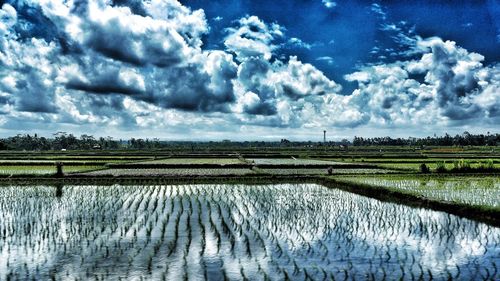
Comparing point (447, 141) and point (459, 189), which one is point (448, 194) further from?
point (447, 141)

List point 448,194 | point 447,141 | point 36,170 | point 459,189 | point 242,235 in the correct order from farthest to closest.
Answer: point 447,141
point 36,170
point 459,189
point 448,194
point 242,235

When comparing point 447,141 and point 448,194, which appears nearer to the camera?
point 448,194

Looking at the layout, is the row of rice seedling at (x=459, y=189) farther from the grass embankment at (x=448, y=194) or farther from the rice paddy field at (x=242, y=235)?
the rice paddy field at (x=242, y=235)

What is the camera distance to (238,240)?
9.59m

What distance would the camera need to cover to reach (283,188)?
20.7 m

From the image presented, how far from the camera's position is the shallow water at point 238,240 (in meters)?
7.45

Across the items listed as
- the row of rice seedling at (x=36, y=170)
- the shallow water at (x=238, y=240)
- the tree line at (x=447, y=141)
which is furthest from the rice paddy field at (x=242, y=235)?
the tree line at (x=447, y=141)

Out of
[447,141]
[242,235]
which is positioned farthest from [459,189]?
[447,141]

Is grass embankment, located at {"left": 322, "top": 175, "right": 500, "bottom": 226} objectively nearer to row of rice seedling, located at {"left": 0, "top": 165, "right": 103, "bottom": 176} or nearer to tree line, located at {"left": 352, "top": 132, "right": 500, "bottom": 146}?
row of rice seedling, located at {"left": 0, "top": 165, "right": 103, "bottom": 176}

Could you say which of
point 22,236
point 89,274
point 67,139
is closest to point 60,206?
point 22,236

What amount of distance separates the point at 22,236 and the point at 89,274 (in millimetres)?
3865

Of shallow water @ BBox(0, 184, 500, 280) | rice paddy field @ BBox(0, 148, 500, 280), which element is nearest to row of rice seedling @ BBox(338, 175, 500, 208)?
rice paddy field @ BBox(0, 148, 500, 280)

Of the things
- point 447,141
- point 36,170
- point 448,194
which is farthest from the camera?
point 447,141

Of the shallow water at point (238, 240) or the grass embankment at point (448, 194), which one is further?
the grass embankment at point (448, 194)
